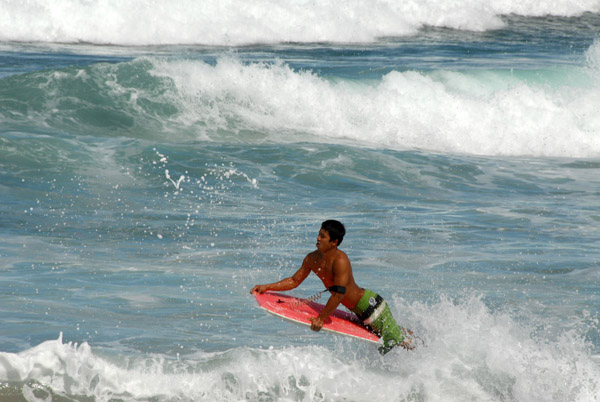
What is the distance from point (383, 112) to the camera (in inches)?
677

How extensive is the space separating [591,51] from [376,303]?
68.4 ft

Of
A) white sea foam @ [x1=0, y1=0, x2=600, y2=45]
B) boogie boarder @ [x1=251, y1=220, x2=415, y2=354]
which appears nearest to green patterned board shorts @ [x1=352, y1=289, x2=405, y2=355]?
boogie boarder @ [x1=251, y1=220, x2=415, y2=354]

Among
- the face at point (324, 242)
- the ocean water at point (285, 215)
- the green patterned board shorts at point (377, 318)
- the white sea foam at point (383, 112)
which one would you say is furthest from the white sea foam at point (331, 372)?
the white sea foam at point (383, 112)

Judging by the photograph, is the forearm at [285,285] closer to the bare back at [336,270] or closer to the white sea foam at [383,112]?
the bare back at [336,270]

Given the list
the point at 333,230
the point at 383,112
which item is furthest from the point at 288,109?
the point at 333,230

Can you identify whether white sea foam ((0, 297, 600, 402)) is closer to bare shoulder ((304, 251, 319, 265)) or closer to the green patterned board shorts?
the green patterned board shorts

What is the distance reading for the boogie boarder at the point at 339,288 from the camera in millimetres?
5266

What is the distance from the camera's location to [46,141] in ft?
41.9

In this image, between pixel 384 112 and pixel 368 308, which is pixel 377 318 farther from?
pixel 384 112

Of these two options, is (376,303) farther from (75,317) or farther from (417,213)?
(417,213)

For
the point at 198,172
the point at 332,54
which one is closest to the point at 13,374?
the point at 198,172

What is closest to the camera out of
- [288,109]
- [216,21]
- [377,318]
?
[377,318]

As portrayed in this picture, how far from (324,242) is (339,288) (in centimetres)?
35

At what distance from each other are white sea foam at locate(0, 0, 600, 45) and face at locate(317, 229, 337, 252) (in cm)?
2148
